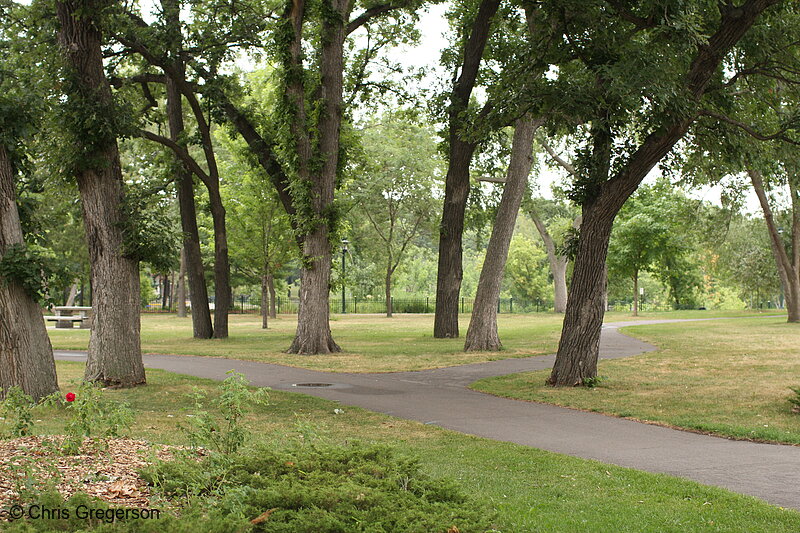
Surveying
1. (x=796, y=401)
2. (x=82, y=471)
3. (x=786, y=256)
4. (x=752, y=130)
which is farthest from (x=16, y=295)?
(x=786, y=256)

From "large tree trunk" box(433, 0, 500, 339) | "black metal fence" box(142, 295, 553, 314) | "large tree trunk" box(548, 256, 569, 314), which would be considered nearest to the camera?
"large tree trunk" box(433, 0, 500, 339)

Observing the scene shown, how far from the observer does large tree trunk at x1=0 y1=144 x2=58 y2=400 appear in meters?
10.4

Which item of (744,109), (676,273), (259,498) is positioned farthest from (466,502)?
(676,273)

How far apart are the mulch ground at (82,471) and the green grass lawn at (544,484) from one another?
1350mm

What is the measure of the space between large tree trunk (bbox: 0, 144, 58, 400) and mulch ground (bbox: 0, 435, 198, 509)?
13.3 ft

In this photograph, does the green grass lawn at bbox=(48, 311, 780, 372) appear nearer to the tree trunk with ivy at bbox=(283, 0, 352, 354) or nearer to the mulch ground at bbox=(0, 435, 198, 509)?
the tree trunk with ivy at bbox=(283, 0, 352, 354)

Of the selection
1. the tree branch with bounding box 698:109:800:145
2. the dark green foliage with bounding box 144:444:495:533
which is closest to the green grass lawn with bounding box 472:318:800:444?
the tree branch with bounding box 698:109:800:145

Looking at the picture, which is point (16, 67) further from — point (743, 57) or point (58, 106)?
point (743, 57)

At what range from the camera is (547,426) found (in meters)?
9.86

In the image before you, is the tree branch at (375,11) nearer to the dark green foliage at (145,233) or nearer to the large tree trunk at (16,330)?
the dark green foliage at (145,233)

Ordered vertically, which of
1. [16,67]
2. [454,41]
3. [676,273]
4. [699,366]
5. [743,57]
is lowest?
[699,366]

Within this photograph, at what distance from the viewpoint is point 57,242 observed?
147 ft

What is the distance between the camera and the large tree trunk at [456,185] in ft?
77.2

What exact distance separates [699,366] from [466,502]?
45.7 ft
